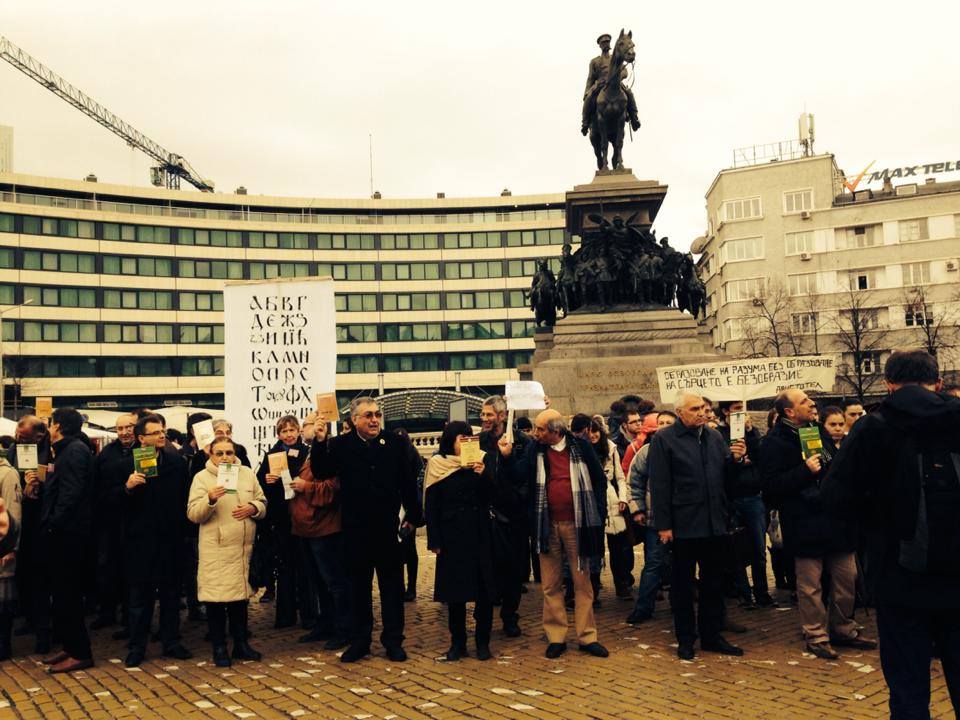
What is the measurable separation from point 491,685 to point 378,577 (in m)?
1.44

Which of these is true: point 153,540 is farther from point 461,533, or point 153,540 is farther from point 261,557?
point 461,533

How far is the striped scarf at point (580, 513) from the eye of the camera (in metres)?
7.41

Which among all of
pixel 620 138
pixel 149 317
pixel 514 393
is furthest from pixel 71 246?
pixel 514 393

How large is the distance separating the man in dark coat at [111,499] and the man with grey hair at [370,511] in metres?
1.80

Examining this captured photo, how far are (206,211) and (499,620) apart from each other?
69299 mm

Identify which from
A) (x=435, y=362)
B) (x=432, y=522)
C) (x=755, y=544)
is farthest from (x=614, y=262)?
(x=435, y=362)

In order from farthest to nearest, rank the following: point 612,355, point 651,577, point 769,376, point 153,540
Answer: point 612,355 → point 769,376 → point 651,577 → point 153,540

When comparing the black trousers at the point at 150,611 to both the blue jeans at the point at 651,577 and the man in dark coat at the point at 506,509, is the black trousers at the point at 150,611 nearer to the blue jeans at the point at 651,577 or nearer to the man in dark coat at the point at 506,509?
the man in dark coat at the point at 506,509

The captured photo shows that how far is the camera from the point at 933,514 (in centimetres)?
413

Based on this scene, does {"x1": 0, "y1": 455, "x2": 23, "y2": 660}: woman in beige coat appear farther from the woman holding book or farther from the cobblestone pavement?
the woman holding book

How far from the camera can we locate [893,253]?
63.0 metres

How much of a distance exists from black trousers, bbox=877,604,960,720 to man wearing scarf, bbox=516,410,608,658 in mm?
3271

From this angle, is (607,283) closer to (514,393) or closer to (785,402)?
(514,393)

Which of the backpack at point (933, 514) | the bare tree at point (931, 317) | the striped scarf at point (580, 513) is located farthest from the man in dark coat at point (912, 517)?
the bare tree at point (931, 317)
